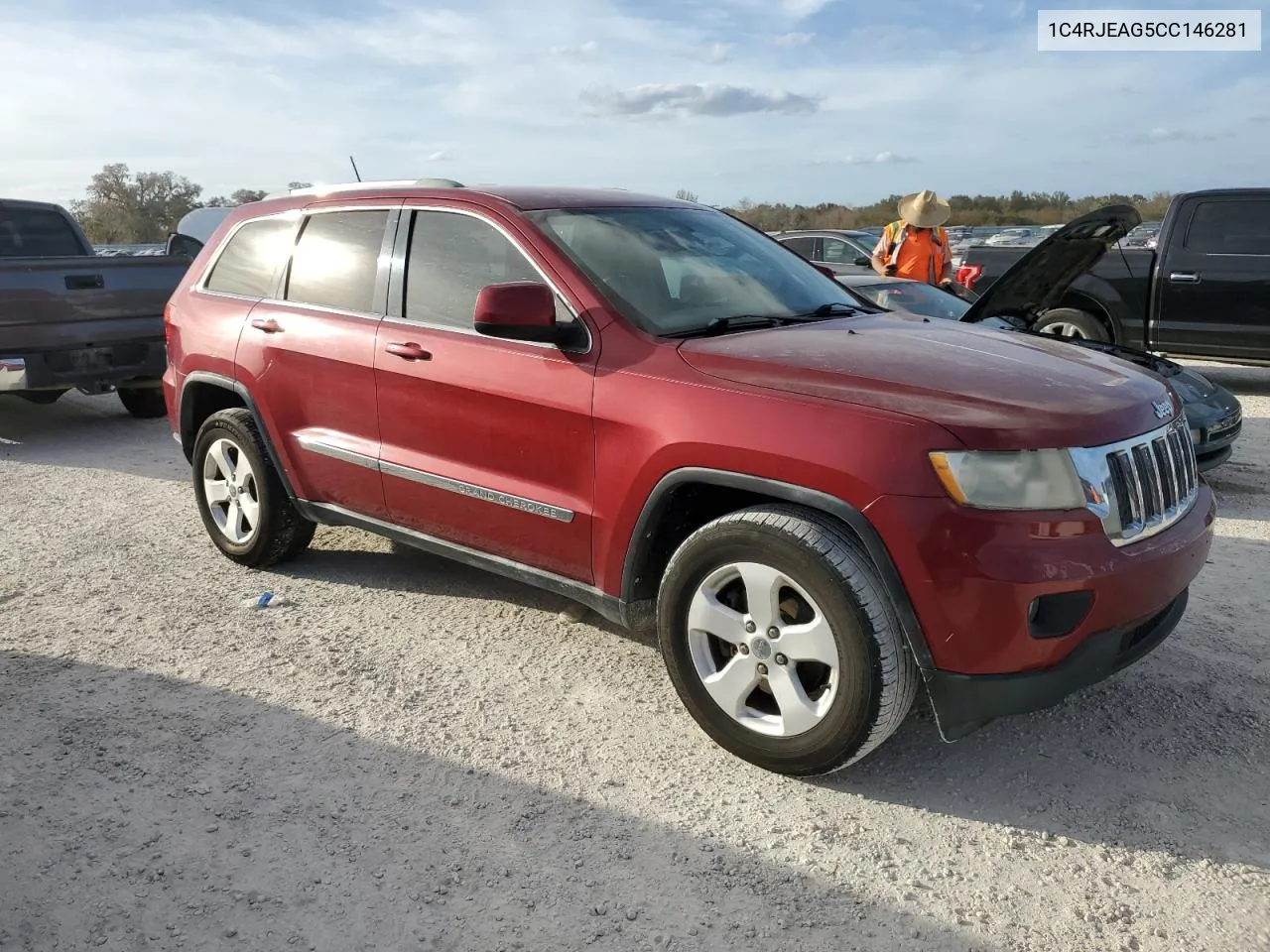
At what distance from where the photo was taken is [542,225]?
371 cm

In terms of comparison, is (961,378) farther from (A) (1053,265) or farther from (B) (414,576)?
(A) (1053,265)

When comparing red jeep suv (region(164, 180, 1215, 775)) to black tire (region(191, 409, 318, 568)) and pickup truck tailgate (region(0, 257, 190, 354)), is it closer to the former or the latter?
black tire (region(191, 409, 318, 568))

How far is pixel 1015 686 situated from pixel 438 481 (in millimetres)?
2155

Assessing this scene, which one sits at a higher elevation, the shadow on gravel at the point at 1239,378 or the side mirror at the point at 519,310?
the side mirror at the point at 519,310

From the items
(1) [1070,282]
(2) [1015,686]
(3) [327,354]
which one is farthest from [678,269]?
(1) [1070,282]

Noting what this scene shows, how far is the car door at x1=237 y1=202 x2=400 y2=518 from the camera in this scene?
4129mm

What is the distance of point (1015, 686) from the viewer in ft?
8.89

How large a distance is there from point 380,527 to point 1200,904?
311 cm

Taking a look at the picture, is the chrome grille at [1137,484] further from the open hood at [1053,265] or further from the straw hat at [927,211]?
the straw hat at [927,211]

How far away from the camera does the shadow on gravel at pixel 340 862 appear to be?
244 cm

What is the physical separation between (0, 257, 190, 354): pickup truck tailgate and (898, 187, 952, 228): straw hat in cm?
613

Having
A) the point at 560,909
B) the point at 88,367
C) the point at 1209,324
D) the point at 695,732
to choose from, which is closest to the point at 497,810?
the point at 560,909

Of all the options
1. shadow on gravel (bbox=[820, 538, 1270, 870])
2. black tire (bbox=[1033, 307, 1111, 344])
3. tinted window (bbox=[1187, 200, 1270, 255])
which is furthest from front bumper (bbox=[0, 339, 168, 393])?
tinted window (bbox=[1187, 200, 1270, 255])

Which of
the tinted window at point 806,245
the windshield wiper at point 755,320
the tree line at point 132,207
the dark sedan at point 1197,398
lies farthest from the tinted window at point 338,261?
the tree line at point 132,207
